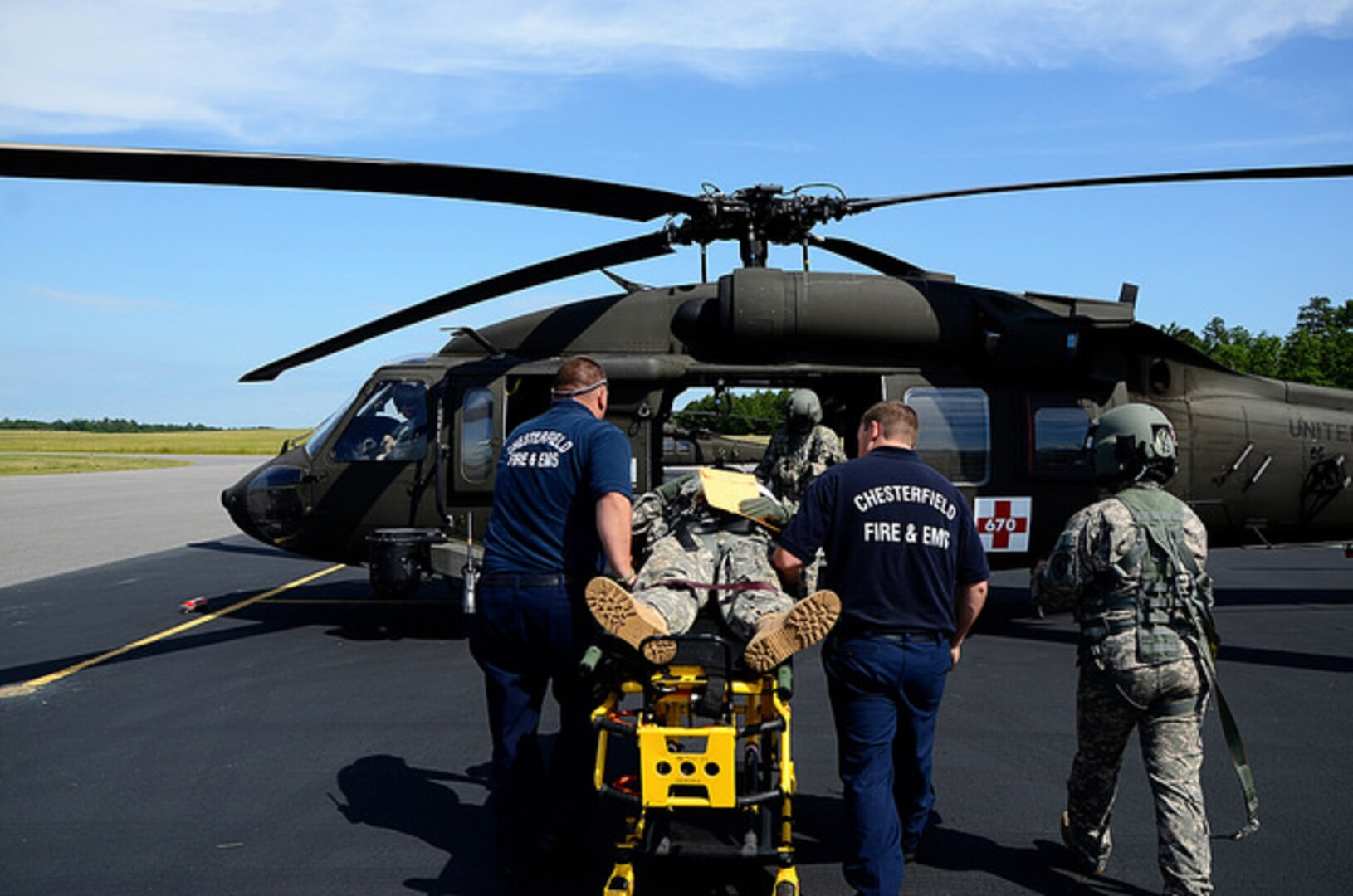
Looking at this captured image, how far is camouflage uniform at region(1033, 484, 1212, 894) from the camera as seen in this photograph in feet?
11.6

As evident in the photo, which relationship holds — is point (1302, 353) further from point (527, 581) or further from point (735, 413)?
point (527, 581)

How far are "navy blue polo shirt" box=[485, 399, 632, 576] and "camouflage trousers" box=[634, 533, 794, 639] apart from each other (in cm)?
37

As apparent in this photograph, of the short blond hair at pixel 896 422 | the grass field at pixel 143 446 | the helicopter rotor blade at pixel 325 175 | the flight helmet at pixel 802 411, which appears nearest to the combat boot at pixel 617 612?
the short blond hair at pixel 896 422

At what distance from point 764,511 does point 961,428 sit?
4071 mm

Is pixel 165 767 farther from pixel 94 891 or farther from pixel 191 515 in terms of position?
pixel 191 515

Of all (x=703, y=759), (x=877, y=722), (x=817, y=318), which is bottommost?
(x=703, y=759)

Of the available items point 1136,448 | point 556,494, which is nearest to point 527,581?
point 556,494

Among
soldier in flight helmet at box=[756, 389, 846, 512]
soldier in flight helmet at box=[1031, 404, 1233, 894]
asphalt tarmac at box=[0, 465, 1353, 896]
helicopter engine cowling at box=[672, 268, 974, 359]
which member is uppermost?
helicopter engine cowling at box=[672, 268, 974, 359]

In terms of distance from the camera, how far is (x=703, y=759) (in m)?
3.49

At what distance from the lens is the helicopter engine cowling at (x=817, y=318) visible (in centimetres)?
795

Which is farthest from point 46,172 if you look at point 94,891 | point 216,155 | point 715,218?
point 715,218

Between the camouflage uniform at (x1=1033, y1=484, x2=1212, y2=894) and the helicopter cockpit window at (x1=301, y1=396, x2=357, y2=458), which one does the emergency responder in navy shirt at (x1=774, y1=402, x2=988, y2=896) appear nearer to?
the camouflage uniform at (x1=1033, y1=484, x2=1212, y2=894)

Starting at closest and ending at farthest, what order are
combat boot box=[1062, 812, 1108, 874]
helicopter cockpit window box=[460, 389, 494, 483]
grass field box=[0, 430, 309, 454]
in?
combat boot box=[1062, 812, 1108, 874], helicopter cockpit window box=[460, 389, 494, 483], grass field box=[0, 430, 309, 454]

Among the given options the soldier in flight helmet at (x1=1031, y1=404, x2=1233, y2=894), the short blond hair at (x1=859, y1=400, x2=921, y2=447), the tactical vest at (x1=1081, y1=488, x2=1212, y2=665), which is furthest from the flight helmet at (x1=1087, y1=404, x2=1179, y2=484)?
Result: the short blond hair at (x1=859, y1=400, x2=921, y2=447)
